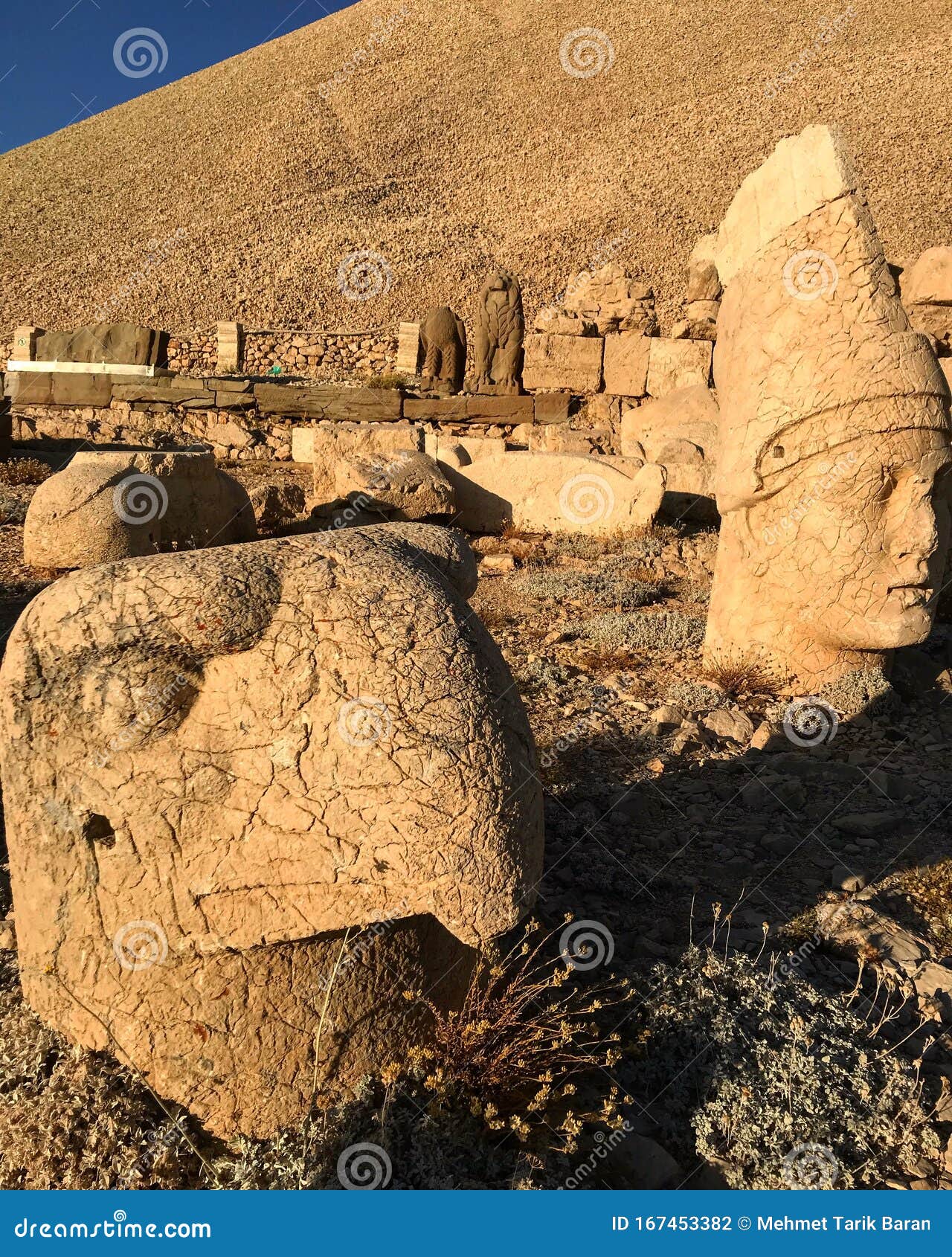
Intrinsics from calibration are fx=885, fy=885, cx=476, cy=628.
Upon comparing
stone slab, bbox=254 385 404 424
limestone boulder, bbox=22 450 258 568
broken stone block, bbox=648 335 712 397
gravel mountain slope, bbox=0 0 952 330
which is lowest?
limestone boulder, bbox=22 450 258 568

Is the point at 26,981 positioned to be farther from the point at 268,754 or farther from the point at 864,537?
the point at 864,537

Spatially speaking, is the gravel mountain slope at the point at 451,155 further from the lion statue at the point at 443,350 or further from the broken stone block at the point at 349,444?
the broken stone block at the point at 349,444

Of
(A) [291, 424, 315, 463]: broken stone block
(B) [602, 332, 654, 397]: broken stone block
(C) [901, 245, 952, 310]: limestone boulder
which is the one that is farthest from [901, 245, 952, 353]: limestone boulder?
(A) [291, 424, 315, 463]: broken stone block

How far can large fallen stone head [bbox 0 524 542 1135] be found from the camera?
182cm

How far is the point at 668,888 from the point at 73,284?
3209 centimetres

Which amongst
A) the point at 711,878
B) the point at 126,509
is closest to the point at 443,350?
the point at 126,509

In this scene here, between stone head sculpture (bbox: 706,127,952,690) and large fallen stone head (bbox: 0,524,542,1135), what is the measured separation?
3.39m

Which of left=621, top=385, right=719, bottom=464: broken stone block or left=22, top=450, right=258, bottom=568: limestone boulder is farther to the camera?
left=621, top=385, right=719, bottom=464: broken stone block

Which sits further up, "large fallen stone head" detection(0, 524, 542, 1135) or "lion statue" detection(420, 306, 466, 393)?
"lion statue" detection(420, 306, 466, 393)

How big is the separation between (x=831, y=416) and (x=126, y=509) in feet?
18.5

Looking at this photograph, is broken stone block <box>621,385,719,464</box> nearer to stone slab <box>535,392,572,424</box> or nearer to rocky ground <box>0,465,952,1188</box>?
stone slab <box>535,392,572,424</box>

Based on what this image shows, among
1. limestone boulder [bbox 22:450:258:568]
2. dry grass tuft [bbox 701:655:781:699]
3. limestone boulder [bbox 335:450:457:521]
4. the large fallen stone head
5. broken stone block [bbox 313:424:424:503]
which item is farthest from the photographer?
broken stone block [bbox 313:424:424:503]

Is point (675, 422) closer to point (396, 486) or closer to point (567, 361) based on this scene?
point (567, 361)

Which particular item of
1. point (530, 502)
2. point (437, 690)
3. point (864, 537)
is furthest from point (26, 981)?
point (530, 502)
